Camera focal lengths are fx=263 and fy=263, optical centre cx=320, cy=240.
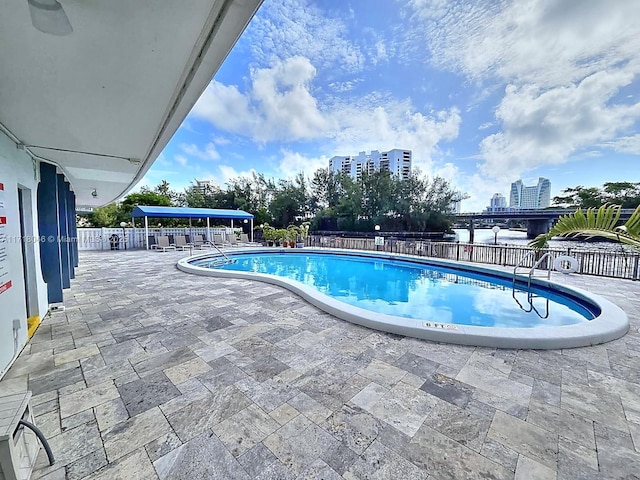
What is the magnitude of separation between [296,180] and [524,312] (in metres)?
25.8

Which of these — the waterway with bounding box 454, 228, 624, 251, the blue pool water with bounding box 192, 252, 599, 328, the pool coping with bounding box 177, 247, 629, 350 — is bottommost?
the blue pool water with bounding box 192, 252, 599, 328

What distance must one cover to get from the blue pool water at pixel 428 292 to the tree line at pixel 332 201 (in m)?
14.2

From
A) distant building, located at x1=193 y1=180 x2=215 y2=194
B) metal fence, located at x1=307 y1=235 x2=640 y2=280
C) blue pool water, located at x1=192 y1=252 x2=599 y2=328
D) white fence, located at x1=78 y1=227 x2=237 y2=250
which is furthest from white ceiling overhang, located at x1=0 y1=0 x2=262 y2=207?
distant building, located at x1=193 y1=180 x2=215 y2=194

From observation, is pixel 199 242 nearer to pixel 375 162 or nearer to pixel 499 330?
pixel 499 330

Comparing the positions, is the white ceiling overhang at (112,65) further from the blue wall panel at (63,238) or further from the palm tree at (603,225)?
the palm tree at (603,225)

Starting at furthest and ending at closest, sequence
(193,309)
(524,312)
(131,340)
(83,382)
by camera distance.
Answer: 1. (524,312)
2. (193,309)
3. (131,340)
4. (83,382)

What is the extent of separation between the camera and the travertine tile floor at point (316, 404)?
1526 mm

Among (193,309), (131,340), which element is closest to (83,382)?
(131,340)

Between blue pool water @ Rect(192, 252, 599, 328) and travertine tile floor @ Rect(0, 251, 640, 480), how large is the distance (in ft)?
6.53

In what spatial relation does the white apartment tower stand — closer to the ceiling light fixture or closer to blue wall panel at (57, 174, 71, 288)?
blue wall panel at (57, 174, 71, 288)

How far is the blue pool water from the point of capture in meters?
5.24

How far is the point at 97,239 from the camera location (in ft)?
42.7

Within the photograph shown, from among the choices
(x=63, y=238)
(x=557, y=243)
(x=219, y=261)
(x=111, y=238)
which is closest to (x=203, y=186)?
(x=111, y=238)

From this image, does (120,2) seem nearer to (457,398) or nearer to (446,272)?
(457,398)
